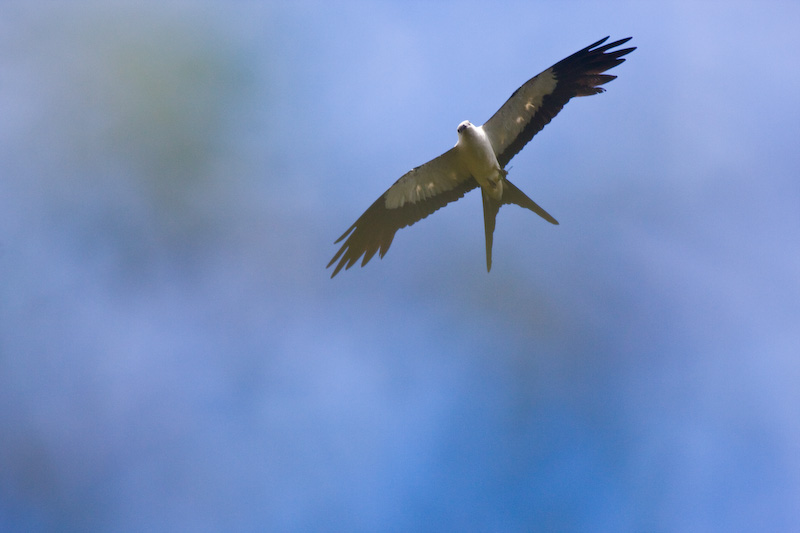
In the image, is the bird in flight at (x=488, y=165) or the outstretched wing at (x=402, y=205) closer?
the bird in flight at (x=488, y=165)

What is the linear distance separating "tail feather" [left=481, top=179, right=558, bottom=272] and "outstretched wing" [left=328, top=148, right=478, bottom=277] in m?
0.36

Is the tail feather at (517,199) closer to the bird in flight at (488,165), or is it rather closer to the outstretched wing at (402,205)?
the bird in flight at (488,165)

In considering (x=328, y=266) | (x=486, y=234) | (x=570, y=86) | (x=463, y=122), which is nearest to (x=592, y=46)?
(x=570, y=86)

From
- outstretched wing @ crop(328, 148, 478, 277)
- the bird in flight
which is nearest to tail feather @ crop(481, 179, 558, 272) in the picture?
the bird in flight

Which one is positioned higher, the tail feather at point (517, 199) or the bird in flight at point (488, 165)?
the bird in flight at point (488, 165)

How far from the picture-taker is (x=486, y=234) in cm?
876

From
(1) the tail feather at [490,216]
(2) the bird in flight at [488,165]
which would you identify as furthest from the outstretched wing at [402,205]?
(1) the tail feather at [490,216]

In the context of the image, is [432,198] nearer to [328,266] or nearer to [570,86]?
[328,266]

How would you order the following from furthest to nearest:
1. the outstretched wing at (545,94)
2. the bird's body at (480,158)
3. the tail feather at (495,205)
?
the tail feather at (495,205)
the bird's body at (480,158)
the outstretched wing at (545,94)

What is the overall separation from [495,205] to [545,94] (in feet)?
Result: 4.86

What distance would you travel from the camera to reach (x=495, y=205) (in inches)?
346

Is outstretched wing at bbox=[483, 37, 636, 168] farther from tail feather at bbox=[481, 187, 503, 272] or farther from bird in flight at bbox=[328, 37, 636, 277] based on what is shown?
tail feather at bbox=[481, 187, 503, 272]

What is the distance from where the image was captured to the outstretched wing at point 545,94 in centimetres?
812

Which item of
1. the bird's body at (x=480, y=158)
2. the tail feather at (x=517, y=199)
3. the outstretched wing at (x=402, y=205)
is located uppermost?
the outstretched wing at (x=402, y=205)
